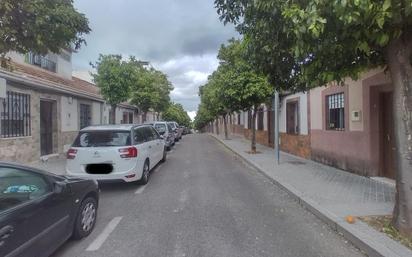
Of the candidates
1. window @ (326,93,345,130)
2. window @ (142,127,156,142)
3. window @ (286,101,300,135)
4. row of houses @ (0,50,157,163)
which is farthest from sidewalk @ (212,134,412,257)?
row of houses @ (0,50,157,163)

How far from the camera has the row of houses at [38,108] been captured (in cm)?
1284

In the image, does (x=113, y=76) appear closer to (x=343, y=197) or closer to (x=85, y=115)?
(x=85, y=115)

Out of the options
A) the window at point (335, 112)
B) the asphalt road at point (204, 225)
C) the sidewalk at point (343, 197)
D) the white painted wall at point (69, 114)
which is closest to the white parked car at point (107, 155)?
the asphalt road at point (204, 225)

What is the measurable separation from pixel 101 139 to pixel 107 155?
56 cm

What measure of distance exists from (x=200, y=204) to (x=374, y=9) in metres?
4.98

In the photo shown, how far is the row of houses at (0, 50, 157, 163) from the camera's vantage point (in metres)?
12.8

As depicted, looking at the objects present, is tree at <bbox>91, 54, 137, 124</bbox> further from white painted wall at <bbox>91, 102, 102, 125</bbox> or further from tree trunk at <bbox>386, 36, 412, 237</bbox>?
tree trunk at <bbox>386, 36, 412, 237</bbox>

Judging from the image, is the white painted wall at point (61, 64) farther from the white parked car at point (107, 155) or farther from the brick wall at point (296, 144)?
the brick wall at point (296, 144)

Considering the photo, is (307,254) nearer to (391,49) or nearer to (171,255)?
(171,255)

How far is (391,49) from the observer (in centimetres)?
537

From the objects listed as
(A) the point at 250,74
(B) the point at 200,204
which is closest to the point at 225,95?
(A) the point at 250,74

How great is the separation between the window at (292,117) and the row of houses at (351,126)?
9 cm

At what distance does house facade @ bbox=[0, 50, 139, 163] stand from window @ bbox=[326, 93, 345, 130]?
32.5ft

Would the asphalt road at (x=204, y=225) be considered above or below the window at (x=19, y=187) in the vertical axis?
below
